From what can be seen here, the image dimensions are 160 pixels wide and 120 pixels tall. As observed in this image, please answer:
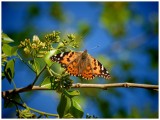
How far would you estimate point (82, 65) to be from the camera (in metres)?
2.35

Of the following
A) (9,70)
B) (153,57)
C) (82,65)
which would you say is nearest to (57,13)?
(153,57)

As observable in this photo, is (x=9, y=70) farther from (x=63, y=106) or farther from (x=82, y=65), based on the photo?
(x=82, y=65)

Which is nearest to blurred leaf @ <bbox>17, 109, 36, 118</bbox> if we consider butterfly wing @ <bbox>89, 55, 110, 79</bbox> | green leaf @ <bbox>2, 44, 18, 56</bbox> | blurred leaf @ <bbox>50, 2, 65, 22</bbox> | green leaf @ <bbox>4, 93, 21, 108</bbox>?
green leaf @ <bbox>4, 93, 21, 108</bbox>

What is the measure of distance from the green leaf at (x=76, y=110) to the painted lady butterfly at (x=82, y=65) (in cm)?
21

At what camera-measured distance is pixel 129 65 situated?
530cm

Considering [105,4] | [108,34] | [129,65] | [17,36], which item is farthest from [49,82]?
[129,65]

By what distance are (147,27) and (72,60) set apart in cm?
269

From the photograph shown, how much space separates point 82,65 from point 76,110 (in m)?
0.57

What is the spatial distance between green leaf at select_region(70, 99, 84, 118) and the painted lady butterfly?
21 cm

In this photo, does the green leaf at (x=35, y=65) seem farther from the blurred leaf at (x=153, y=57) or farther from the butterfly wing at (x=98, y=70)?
the blurred leaf at (x=153, y=57)

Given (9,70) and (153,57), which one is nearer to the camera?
(9,70)

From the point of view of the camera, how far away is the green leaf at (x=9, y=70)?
191cm

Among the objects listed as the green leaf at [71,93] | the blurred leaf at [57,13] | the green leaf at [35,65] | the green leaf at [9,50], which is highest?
the blurred leaf at [57,13]

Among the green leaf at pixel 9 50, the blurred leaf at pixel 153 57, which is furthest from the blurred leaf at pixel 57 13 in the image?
the green leaf at pixel 9 50
